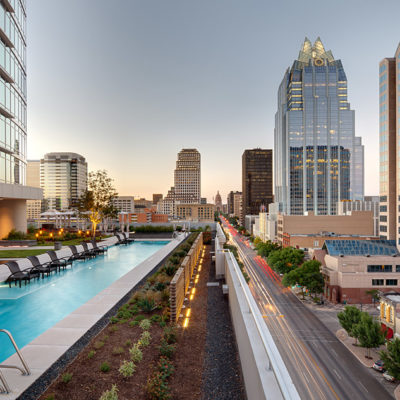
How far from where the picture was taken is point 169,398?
4285 mm

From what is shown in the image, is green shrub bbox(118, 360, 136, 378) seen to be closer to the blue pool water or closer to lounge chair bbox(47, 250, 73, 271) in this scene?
the blue pool water

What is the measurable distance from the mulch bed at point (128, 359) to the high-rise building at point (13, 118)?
23.1 metres

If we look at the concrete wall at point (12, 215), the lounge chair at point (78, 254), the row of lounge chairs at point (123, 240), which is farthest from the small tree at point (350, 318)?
the concrete wall at point (12, 215)

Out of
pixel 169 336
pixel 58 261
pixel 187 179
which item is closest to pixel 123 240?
pixel 58 261

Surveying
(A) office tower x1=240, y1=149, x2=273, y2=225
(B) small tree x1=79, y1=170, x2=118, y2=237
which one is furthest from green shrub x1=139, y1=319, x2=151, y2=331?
(A) office tower x1=240, y1=149, x2=273, y2=225

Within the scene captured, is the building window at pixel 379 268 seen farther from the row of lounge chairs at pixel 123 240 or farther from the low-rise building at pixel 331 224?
the row of lounge chairs at pixel 123 240

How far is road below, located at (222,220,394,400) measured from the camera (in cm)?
1638

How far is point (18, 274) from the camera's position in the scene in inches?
550

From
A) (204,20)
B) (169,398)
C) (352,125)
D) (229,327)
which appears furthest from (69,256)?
(352,125)

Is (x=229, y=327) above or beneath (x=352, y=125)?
beneath

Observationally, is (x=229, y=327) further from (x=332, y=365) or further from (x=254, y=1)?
(x=254, y=1)

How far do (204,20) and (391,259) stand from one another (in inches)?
1757

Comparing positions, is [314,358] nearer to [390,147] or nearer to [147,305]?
[147,305]

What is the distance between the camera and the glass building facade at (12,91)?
23.6m
